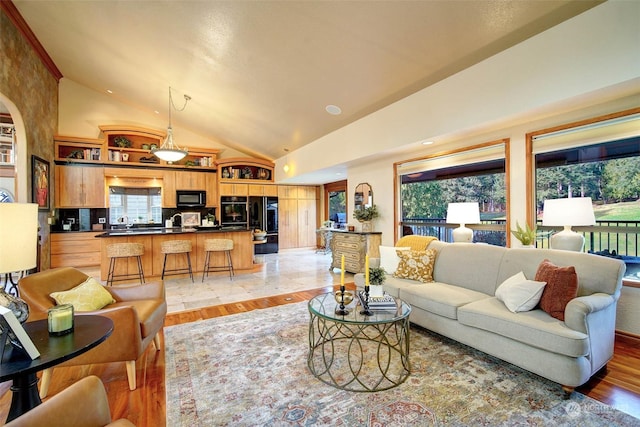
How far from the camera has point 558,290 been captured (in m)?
2.27

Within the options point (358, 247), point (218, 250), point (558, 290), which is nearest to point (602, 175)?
point (558, 290)

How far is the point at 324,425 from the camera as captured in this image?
1.77 m

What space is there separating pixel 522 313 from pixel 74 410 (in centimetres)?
281

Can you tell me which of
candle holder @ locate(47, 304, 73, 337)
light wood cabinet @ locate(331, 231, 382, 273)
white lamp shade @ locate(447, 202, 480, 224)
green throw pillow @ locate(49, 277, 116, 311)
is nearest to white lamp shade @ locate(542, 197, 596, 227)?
white lamp shade @ locate(447, 202, 480, 224)

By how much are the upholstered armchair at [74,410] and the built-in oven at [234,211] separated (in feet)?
23.5

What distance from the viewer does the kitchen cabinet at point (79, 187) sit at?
22.0 ft

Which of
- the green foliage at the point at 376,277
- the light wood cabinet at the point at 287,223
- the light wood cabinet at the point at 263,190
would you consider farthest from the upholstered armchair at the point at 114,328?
the light wood cabinet at the point at 287,223

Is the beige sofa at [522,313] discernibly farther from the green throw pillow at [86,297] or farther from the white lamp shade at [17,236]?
the white lamp shade at [17,236]

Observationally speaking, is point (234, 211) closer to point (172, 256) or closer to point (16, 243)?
point (172, 256)

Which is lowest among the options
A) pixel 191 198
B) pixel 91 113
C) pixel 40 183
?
pixel 191 198

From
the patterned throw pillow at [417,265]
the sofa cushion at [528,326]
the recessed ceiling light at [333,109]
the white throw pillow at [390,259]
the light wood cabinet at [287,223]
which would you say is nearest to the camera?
the sofa cushion at [528,326]

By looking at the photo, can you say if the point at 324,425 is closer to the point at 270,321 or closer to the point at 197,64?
the point at 270,321

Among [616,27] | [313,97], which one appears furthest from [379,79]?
[616,27]

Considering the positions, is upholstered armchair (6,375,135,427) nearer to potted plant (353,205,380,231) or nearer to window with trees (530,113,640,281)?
window with trees (530,113,640,281)
